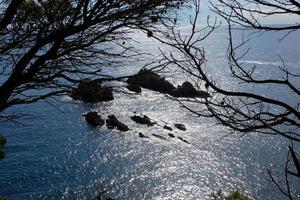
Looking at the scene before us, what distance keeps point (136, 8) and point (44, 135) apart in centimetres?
4750

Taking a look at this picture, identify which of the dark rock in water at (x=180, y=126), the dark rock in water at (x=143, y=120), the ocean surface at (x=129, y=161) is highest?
the dark rock in water at (x=143, y=120)

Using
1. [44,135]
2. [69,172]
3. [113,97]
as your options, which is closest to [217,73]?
[113,97]

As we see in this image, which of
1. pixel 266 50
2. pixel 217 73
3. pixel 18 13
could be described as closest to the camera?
pixel 18 13

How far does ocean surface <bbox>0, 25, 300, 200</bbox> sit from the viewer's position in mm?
37094

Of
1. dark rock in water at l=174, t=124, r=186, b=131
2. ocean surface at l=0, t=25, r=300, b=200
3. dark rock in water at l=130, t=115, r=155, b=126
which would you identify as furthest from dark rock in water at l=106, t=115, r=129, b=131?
dark rock in water at l=174, t=124, r=186, b=131

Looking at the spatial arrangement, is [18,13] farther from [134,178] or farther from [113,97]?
[113,97]

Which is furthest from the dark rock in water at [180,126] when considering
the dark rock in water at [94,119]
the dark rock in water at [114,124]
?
the dark rock in water at [94,119]

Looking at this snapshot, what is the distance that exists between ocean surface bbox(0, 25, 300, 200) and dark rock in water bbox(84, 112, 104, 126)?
0.91 m

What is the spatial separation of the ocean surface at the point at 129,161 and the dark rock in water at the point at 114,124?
0.97m

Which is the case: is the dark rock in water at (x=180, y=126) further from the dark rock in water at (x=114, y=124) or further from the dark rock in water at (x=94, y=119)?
the dark rock in water at (x=94, y=119)

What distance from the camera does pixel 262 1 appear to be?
12.1ft

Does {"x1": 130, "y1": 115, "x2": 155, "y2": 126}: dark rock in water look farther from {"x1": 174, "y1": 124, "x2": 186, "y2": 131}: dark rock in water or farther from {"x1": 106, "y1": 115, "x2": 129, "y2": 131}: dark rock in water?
{"x1": 174, "y1": 124, "x2": 186, "y2": 131}: dark rock in water

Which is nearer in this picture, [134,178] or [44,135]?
[134,178]

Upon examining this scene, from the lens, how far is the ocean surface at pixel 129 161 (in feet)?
122
